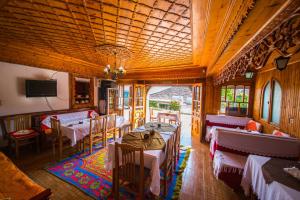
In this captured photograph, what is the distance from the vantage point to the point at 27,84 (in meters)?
3.45

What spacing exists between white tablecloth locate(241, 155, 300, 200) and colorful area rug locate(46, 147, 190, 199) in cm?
106

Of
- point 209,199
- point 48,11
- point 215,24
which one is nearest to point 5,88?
point 48,11

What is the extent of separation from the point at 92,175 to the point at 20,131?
229 centimetres

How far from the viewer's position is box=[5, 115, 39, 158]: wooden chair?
3.00 metres

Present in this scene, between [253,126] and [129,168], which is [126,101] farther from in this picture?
[253,126]

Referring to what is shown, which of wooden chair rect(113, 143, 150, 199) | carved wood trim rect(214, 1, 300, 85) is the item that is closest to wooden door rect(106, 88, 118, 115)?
wooden chair rect(113, 143, 150, 199)

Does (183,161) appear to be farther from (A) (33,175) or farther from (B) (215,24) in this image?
(A) (33,175)

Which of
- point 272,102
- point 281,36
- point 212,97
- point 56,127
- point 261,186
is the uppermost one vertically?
point 281,36

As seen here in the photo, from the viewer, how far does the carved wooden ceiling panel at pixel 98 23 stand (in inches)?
55.8

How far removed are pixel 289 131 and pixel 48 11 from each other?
15.0 feet

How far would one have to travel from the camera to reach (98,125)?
11.2ft

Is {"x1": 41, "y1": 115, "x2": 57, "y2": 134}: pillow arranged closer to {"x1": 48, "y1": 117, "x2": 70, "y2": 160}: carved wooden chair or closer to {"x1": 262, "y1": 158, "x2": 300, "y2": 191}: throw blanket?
{"x1": 48, "y1": 117, "x2": 70, "y2": 160}: carved wooden chair

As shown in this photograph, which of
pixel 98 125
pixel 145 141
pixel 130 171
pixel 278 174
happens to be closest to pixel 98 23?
pixel 145 141

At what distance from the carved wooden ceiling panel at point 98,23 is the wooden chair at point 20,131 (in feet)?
6.03
